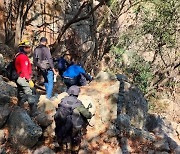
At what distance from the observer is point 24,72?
31.9 ft

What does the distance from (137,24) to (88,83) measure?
11.9 m

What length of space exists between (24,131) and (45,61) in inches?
94.8

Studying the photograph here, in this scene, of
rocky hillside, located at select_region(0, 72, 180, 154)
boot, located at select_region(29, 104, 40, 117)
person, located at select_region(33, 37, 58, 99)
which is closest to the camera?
rocky hillside, located at select_region(0, 72, 180, 154)

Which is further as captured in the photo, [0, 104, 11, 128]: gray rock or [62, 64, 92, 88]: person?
[62, 64, 92, 88]: person

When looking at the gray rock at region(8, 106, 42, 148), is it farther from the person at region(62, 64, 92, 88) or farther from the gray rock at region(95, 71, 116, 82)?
the gray rock at region(95, 71, 116, 82)

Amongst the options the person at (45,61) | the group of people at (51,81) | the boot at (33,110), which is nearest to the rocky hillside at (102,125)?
the boot at (33,110)

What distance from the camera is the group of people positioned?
8633mm

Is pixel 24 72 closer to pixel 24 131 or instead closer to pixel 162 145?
pixel 24 131

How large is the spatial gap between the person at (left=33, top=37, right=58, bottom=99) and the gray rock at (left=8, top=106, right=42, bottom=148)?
5.16 ft

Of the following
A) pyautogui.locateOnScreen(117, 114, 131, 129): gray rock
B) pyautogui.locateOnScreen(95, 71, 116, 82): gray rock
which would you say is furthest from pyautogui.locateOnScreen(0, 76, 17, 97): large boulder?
pyautogui.locateOnScreen(117, 114, 131, 129): gray rock

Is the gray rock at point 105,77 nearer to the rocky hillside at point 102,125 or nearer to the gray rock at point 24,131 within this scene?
the rocky hillside at point 102,125

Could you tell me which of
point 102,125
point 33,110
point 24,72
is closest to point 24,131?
point 33,110

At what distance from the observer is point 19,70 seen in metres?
9.78

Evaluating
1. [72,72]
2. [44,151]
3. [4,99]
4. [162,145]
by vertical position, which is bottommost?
[162,145]
